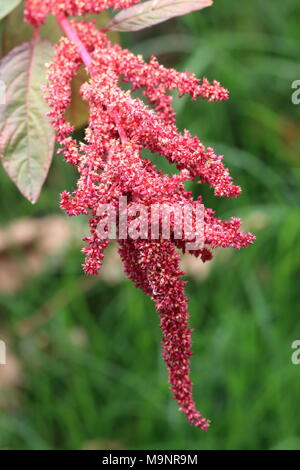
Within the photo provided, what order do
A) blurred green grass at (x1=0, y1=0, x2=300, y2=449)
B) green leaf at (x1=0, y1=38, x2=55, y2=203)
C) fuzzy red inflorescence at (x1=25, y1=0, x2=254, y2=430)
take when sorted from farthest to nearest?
blurred green grass at (x1=0, y1=0, x2=300, y2=449)
green leaf at (x1=0, y1=38, x2=55, y2=203)
fuzzy red inflorescence at (x1=25, y1=0, x2=254, y2=430)

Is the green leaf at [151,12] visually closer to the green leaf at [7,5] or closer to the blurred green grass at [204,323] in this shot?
the green leaf at [7,5]

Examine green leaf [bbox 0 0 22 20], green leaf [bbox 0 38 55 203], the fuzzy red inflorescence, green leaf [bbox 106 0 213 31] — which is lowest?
the fuzzy red inflorescence

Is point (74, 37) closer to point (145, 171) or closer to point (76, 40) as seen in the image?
point (76, 40)

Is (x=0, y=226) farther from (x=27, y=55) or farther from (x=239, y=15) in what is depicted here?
(x=27, y=55)

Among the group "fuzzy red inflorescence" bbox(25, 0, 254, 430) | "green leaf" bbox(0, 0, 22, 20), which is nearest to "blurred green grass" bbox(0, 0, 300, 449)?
"fuzzy red inflorescence" bbox(25, 0, 254, 430)

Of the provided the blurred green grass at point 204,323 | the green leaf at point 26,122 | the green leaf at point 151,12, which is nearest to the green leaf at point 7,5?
the green leaf at point 26,122

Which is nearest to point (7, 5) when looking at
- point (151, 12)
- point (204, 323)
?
point (151, 12)

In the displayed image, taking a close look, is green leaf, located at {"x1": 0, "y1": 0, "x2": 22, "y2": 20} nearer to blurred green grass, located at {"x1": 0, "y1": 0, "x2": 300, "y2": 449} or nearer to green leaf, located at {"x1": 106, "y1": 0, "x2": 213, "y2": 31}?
green leaf, located at {"x1": 106, "y1": 0, "x2": 213, "y2": 31}
